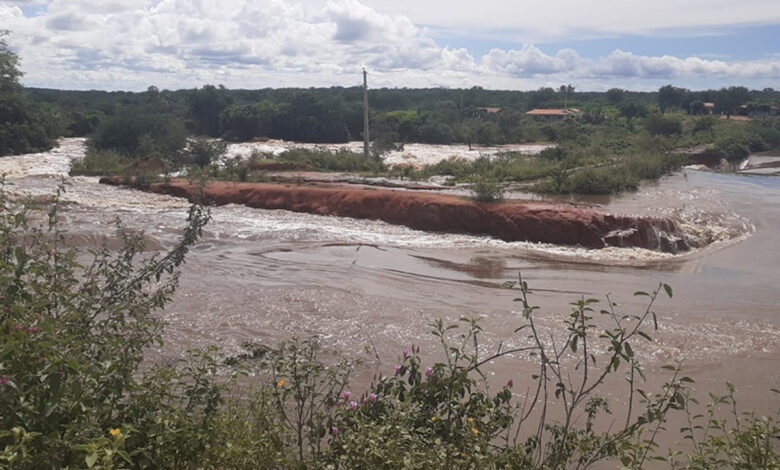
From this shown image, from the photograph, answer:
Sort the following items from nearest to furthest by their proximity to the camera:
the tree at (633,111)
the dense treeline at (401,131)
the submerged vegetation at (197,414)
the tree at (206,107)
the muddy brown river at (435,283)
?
the submerged vegetation at (197,414), the muddy brown river at (435,283), the dense treeline at (401,131), the tree at (206,107), the tree at (633,111)

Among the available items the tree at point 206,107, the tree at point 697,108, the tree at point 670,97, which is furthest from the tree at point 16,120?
the tree at point 670,97

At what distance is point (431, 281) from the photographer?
12258mm

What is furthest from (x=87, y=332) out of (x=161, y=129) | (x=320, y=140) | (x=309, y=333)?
(x=320, y=140)

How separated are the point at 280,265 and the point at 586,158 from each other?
73.7 ft

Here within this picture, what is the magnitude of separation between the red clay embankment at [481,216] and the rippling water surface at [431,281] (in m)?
0.61

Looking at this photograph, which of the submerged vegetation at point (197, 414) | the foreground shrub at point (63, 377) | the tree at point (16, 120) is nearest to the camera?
the foreground shrub at point (63, 377)

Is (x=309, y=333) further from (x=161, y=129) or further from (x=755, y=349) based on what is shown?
(x=161, y=129)

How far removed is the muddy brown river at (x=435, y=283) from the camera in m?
8.58

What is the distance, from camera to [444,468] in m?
3.23

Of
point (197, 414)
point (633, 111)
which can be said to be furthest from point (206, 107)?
point (197, 414)

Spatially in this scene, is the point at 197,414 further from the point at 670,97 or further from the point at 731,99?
the point at 670,97

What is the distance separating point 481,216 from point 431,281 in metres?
5.64

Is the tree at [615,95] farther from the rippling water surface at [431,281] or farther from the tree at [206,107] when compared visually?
the rippling water surface at [431,281]

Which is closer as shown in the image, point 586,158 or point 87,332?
point 87,332
